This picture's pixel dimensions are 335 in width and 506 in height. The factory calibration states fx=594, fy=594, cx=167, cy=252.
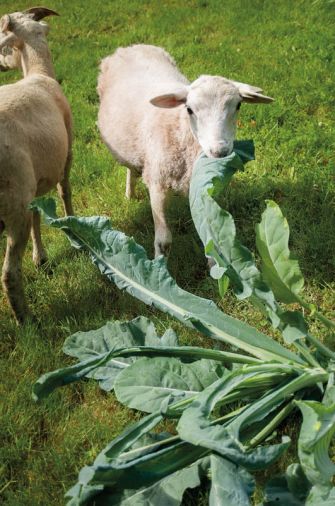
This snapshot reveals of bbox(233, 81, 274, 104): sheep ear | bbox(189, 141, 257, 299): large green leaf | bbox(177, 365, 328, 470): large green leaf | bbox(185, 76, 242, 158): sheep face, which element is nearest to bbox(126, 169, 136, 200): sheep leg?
bbox(185, 76, 242, 158): sheep face

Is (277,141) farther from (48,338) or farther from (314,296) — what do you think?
(48,338)

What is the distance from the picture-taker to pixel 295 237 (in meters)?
4.47

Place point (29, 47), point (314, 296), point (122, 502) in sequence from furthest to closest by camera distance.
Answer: point (29, 47)
point (314, 296)
point (122, 502)

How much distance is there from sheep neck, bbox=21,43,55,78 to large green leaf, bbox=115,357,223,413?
3.30m

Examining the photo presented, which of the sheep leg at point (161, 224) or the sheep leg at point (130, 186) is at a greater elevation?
the sheep leg at point (161, 224)

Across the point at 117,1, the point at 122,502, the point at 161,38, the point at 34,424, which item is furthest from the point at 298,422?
the point at 117,1

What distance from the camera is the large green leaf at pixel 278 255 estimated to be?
2475 mm

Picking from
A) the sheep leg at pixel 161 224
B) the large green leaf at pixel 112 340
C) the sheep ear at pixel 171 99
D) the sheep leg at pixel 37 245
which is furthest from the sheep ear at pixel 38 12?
the large green leaf at pixel 112 340

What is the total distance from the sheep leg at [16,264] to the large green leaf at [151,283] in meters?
0.74

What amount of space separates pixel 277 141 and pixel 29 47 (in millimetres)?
2406

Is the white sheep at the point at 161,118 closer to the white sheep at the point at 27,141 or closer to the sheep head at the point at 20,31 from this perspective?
the white sheep at the point at 27,141

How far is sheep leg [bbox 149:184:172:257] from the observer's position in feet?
14.1

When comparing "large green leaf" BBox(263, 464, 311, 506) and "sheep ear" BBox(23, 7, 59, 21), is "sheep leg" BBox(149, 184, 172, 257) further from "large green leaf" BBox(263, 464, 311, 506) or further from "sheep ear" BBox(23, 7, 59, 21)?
"large green leaf" BBox(263, 464, 311, 506)

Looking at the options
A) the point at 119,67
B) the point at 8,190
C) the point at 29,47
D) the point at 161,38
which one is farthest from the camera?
the point at 161,38
